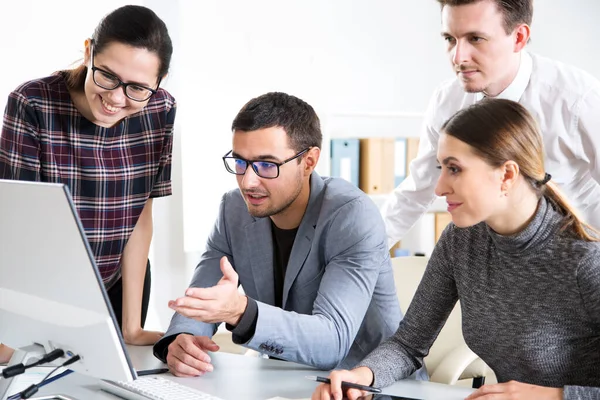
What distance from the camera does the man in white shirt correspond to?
6.02 feet

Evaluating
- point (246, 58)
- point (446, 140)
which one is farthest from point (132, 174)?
point (246, 58)

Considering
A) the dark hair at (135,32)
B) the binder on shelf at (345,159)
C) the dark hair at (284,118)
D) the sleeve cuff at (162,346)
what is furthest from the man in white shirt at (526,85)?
the binder on shelf at (345,159)

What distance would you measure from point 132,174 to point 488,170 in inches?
36.0

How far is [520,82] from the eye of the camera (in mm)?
1962

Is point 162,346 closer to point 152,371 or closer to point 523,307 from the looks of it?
point 152,371

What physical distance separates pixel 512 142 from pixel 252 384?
0.71 meters

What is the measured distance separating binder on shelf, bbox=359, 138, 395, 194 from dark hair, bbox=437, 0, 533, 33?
1932 millimetres

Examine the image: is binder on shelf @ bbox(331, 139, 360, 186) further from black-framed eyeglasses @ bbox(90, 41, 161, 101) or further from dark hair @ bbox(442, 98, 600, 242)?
dark hair @ bbox(442, 98, 600, 242)

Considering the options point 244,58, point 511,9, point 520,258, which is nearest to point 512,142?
point 520,258

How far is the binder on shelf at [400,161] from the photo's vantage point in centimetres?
393

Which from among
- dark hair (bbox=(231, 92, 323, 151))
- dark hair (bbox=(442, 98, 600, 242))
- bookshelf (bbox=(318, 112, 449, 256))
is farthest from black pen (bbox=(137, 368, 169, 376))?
bookshelf (bbox=(318, 112, 449, 256))

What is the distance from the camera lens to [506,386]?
51.1 inches

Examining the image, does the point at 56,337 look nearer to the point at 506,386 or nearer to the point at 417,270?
the point at 506,386

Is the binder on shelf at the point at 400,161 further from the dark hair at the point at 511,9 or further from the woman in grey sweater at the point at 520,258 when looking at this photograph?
the woman in grey sweater at the point at 520,258
